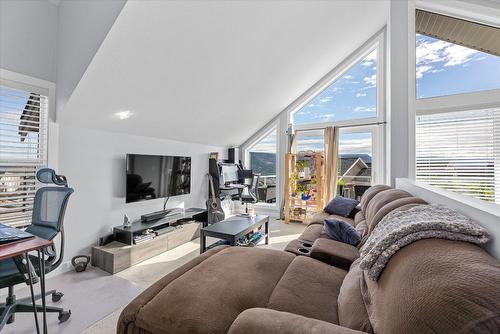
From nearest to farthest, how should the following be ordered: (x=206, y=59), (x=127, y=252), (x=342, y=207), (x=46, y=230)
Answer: (x=46, y=230), (x=127, y=252), (x=206, y=59), (x=342, y=207)

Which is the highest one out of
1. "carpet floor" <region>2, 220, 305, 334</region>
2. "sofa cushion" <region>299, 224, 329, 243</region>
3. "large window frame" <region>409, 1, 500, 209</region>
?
Answer: "large window frame" <region>409, 1, 500, 209</region>

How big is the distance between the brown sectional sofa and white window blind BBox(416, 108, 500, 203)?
2.28 meters

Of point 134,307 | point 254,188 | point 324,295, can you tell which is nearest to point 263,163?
point 254,188

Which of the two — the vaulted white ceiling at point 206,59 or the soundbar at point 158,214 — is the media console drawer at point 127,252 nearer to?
the soundbar at point 158,214

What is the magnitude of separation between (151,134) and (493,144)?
4.80 meters

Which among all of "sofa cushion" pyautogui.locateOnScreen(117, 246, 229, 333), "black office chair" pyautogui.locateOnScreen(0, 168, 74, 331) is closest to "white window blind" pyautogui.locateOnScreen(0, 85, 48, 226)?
"black office chair" pyautogui.locateOnScreen(0, 168, 74, 331)

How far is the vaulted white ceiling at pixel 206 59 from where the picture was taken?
2230 mm

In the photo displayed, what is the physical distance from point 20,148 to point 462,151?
17.7ft

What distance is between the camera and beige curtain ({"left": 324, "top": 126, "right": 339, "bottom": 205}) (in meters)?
4.67

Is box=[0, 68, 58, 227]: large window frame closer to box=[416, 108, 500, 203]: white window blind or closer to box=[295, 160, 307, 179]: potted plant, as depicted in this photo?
box=[295, 160, 307, 179]: potted plant

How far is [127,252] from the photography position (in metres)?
2.70

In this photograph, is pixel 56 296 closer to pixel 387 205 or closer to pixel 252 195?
pixel 387 205

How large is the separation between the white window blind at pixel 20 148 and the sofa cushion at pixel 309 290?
276 centimetres

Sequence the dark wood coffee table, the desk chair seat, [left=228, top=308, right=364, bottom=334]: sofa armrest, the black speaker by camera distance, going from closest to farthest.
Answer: [left=228, top=308, right=364, bottom=334]: sofa armrest
the desk chair seat
the dark wood coffee table
the black speaker
